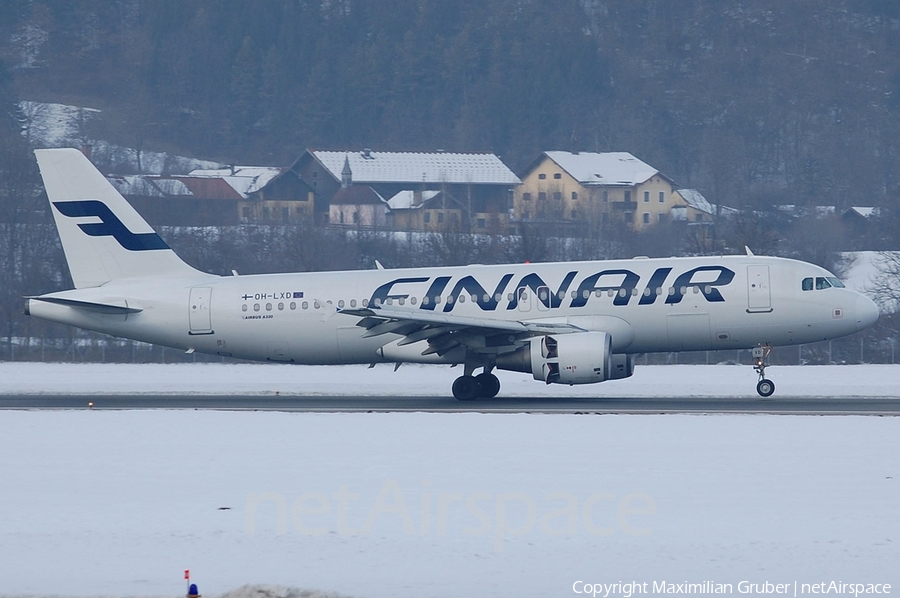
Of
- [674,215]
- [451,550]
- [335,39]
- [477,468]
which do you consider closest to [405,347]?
[477,468]

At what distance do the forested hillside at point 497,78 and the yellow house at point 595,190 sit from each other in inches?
615

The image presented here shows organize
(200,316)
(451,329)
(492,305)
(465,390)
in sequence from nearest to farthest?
1. (451,329)
2. (465,390)
3. (492,305)
4. (200,316)

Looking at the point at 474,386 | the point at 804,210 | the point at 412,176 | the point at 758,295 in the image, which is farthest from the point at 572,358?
the point at 412,176

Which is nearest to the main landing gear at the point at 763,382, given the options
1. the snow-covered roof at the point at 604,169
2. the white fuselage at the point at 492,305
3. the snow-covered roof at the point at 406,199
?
the white fuselage at the point at 492,305

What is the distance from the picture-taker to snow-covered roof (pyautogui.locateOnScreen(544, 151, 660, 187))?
394 feet

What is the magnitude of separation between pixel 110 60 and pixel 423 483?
17105cm

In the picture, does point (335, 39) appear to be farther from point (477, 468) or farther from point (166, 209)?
point (477, 468)

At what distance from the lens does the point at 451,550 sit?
597 inches

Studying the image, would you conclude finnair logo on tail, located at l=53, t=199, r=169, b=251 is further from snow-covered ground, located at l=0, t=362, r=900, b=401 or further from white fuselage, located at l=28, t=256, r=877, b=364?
snow-covered ground, located at l=0, t=362, r=900, b=401

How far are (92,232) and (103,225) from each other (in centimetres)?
35

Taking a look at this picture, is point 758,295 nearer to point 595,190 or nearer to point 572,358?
point 572,358

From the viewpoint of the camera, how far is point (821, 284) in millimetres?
31578

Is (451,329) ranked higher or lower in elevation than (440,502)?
higher

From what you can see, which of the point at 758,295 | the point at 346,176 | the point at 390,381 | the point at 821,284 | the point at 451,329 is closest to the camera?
the point at 451,329
